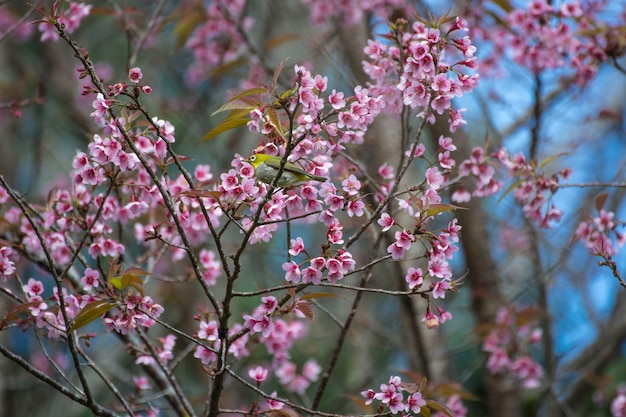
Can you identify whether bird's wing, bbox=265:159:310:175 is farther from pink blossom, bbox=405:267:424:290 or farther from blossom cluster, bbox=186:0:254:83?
blossom cluster, bbox=186:0:254:83

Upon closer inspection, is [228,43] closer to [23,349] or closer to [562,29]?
[562,29]

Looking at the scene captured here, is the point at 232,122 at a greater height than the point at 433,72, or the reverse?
the point at 433,72

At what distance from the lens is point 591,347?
404cm

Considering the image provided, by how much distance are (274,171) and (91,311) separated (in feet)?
1.91

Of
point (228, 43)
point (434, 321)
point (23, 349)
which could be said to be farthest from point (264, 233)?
point (23, 349)

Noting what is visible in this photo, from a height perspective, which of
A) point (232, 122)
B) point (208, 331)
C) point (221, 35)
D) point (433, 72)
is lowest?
point (208, 331)

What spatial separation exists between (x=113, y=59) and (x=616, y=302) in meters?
5.53

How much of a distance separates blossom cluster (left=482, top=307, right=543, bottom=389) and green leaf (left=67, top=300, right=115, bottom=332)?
2227 millimetres

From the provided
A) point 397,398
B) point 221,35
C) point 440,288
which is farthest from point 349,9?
point 397,398

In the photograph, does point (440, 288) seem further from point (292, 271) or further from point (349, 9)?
point (349, 9)

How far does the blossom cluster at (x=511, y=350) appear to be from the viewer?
3.43 metres

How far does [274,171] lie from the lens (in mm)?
1808

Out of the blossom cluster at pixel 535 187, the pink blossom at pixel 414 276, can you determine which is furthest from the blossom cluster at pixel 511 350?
the pink blossom at pixel 414 276

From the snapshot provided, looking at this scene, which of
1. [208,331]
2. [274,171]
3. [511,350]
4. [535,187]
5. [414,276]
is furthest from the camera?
[511,350]
